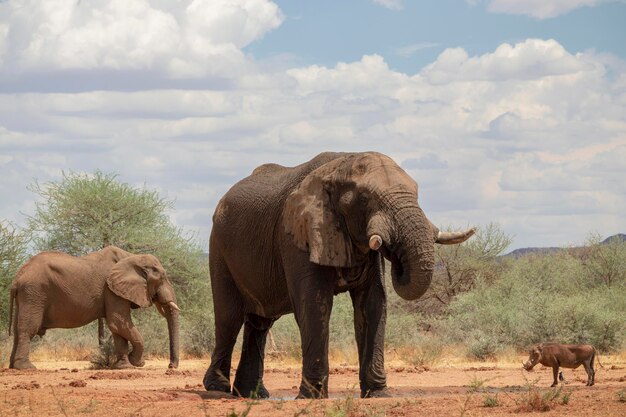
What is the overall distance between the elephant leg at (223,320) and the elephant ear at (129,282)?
25.7ft

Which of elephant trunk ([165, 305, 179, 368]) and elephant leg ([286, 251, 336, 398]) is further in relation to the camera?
elephant trunk ([165, 305, 179, 368])

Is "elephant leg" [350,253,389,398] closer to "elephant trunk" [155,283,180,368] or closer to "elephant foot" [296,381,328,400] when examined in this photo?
"elephant foot" [296,381,328,400]

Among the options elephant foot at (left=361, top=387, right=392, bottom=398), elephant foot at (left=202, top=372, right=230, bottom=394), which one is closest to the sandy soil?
elephant foot at (left=361, top=387, right=392, bottom=398)

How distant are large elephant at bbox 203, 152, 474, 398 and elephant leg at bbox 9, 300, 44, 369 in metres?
7.97

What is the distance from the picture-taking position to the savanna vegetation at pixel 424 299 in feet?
75.9

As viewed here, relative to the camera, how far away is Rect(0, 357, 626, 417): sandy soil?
10375 millimetres

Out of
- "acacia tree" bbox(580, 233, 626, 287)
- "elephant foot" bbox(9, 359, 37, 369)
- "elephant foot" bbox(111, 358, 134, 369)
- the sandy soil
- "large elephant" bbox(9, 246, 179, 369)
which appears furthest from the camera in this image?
"acacia tree" bbox(580, 233, 626, 287)

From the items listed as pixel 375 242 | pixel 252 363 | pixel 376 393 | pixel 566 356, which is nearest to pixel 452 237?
pixel 375 242

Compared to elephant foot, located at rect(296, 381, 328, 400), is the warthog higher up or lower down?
higher up

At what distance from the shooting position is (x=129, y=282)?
71.9ft

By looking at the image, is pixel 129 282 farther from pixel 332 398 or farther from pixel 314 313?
pixel 314 313

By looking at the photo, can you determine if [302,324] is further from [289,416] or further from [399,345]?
[399,345]

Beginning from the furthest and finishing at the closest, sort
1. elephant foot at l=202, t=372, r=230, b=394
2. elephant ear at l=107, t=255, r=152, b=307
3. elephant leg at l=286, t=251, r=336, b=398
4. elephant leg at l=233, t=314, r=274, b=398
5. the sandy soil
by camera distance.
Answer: elephant ear at l=107, t=255, r=152, b=307
elephant foot at l=202, t=372, r=230, b=394
elephant leg at l=233, t=314, r=274, b=398
elephant leg at l=286, t=251, r=336, b=398
the sandy soil

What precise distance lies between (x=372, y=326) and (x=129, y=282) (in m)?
10.7
